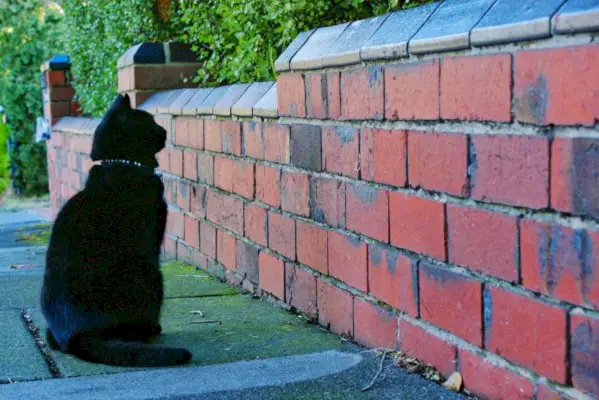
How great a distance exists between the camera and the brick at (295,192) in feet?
11.5

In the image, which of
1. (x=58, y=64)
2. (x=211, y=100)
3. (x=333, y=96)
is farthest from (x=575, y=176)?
(x=58, y=64)

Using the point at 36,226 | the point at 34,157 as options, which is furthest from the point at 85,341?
the point at 34,157

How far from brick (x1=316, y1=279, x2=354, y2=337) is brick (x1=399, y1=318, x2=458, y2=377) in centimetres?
36

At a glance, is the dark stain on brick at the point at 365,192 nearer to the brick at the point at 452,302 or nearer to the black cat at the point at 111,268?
the brick at the point at 452,302

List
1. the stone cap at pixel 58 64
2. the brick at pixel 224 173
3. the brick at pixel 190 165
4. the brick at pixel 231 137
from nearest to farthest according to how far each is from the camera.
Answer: the brick at pixel 231 137
the brick at pixel 224 173
the brick at pixel 190 165
the stone cap at pixel 58 64

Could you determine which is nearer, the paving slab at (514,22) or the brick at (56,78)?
the paving slab at (514,22)

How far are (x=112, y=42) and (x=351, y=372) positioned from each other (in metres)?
5.07

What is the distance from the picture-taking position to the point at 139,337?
133 inches

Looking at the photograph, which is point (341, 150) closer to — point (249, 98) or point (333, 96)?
point (333, 96)

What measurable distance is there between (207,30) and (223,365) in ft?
8.60

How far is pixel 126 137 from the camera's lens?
12.6ft

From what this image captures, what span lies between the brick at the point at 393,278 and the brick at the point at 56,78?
748 cm

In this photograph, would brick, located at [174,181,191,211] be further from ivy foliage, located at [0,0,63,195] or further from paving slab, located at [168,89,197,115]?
ivy foliage, located at [0,0,63,195]

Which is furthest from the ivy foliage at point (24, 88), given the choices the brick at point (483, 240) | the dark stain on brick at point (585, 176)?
the dark stain on brick at point (585, 176)
